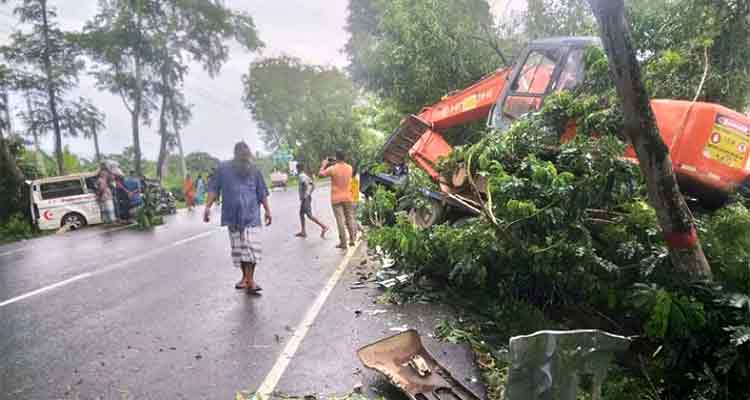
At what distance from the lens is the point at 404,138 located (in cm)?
820

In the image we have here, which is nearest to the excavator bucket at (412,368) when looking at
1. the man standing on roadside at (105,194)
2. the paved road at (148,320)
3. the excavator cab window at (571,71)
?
the paved road at (148,320)

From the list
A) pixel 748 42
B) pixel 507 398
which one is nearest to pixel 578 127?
pixel 748 42

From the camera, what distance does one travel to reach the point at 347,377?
143 inches

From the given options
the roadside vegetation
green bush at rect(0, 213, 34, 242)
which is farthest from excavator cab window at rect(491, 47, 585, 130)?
green bush at rect(0, 213, 34, 242)

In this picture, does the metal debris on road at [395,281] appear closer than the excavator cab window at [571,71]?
Yes

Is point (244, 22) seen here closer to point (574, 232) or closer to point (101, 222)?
point (101, 222)

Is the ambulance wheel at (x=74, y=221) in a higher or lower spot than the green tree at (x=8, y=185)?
lower

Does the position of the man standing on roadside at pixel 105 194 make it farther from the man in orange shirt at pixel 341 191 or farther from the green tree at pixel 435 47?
the man in orange shirt at pixel 341 191

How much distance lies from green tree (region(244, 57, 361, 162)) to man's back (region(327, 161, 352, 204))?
37.2 meters

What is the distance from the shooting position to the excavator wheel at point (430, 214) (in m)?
6.95

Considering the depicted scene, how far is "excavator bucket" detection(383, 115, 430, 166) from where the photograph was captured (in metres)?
8.05

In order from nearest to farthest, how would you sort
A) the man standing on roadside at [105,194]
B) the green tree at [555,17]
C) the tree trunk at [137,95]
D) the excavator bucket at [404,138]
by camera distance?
1. the excavator bucket at [404,138]
2. the green tree at [555,17]
3. the man standing on roadside at [105,194]
4. the tree trunk at [137,95]

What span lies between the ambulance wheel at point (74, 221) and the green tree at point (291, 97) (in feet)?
101

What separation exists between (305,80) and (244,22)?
22.1 meters
